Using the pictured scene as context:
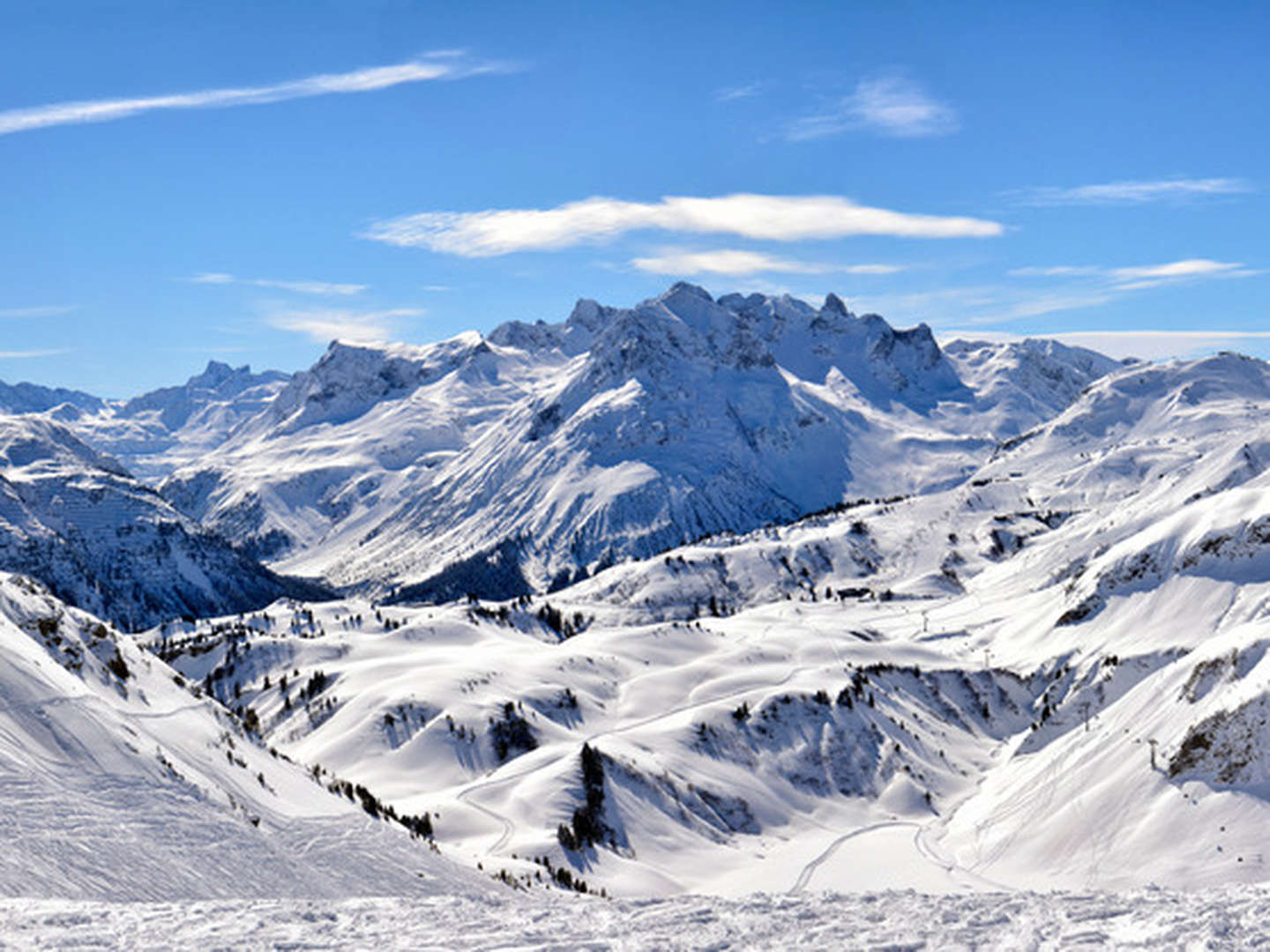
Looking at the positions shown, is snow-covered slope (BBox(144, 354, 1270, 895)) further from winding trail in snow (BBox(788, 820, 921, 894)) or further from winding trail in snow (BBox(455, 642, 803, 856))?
winding trail in snow (BBox(455, 642, 803, 856))

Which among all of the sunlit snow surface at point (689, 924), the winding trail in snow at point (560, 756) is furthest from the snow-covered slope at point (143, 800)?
the winding trail in snow at point (560, 756)

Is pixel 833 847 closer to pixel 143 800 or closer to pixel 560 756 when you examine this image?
pixel 560 756

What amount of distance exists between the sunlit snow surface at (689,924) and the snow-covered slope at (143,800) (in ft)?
14.6

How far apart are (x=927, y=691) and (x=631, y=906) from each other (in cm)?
12795

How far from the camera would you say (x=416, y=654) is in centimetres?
16062

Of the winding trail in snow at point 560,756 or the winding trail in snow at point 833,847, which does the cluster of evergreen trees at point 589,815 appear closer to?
the winding trail in snow at point 560,756

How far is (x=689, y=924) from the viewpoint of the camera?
102 feet

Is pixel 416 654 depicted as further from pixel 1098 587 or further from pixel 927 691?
pixel 1098 587

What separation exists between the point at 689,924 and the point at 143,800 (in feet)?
69.6

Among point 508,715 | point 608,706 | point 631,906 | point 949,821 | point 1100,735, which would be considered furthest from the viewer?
point 608,706

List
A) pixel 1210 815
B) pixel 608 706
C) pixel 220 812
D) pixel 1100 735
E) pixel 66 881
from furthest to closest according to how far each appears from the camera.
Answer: pixel 608 706 < pixel 1100 735 < pixel 1210 815 < pixel 220 812 < pixel 66 881

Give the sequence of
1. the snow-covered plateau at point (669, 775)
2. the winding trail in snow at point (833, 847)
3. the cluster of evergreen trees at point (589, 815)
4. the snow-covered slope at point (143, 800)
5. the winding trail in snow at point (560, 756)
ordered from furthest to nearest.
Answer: the winding trail in snow at point (833, 847)
the winding trail in snow at point (560, 756)
the cluster of evergreen trees at point (589, 815)
the snow-covered slope at point (143, 800)
the snow-covered plateau at point (669, 775)

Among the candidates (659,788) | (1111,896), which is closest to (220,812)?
(1111,896)

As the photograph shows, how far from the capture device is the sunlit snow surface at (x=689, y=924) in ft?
91.2
